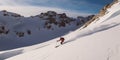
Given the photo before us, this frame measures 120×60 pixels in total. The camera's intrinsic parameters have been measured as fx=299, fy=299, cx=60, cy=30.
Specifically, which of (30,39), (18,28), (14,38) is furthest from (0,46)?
(18,28)

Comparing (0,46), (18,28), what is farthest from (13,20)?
(0,46)

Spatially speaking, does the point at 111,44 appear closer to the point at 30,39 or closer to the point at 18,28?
the point at 30,39

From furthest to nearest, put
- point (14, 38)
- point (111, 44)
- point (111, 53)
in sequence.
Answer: point (14, 38), point (111, 44), point (111, 53)

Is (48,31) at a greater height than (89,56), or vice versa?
(89,56)

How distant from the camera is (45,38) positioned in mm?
164375

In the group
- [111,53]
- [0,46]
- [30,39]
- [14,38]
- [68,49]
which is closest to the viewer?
[111,53]

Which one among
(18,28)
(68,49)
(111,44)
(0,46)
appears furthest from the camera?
(18,28)

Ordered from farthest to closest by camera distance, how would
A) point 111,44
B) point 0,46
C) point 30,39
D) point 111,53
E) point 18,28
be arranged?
1. point 18,28
2. point 30,39
3. point 0,46
4. point 111,44
5. point 111,53

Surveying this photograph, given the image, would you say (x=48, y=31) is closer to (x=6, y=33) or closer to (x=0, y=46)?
(x=6, y=33)

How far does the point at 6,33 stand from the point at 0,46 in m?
24.8

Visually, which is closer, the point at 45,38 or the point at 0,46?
the point at 0,46

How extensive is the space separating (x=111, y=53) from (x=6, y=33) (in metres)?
138

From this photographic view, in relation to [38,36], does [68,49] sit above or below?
above

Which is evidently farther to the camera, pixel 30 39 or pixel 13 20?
pixel 13 20
